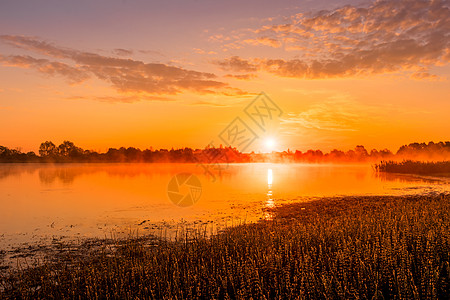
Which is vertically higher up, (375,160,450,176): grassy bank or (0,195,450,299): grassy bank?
(375,160,450,176): grassy bank

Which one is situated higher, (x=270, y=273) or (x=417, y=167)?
(x=417, y=167)

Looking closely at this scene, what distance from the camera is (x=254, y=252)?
39.0ft

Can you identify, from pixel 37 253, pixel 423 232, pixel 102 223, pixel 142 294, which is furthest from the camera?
pixel 102 223

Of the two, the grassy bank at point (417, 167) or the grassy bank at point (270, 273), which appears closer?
the grassy bank at point (270, 273)

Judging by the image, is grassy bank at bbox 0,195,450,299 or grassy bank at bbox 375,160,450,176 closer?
grassy bank at bbox 0,195,450,299

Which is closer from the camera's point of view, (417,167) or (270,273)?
(270,273)

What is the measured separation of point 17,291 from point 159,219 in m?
13.1

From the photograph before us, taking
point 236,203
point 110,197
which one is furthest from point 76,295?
point 110,197

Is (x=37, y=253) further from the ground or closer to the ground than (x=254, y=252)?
closer to the ground

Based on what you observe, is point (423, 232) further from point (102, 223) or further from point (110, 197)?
point (110, 197)

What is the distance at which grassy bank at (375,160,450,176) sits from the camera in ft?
245

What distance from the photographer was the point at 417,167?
7869cm

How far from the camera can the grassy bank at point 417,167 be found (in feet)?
245

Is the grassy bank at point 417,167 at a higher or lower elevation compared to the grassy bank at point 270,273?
higher
